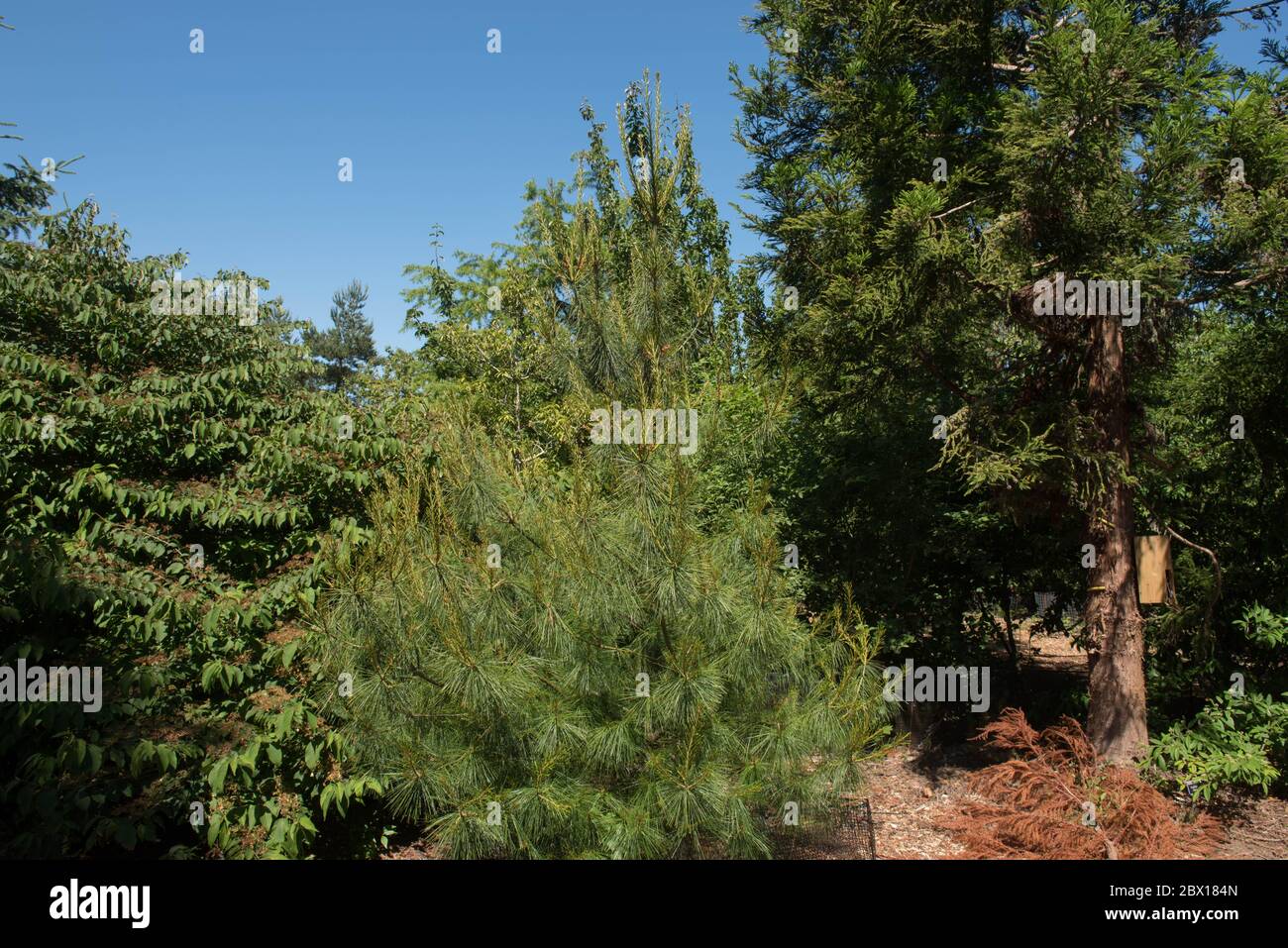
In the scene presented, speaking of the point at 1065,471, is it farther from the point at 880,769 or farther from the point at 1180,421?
the point at 880,769

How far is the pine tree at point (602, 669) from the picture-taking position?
422cm

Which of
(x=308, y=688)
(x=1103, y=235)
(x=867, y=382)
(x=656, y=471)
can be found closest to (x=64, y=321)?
(x=308, y=688)

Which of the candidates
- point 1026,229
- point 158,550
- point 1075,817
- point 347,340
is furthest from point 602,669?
point 347,340

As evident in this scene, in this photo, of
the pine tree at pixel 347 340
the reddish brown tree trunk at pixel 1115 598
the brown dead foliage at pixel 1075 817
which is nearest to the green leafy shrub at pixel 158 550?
the brown dead foliage at pixel 1075 817

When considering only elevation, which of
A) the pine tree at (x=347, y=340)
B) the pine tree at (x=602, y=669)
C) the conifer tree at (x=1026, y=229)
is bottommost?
the pine tree at (x=602, y=669)

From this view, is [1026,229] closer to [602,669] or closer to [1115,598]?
[1115,598]

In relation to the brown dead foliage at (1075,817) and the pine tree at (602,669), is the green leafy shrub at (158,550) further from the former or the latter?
the brown dead foliage at (1075,817)

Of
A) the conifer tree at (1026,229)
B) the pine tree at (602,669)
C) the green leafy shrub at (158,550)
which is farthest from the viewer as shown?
the conifer tree at (1026,229)

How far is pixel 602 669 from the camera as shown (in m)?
4.52

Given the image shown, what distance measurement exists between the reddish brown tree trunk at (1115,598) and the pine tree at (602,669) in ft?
8.62

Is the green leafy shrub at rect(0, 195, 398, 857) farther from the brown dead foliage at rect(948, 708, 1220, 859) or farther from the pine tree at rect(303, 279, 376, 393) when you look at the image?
the pine tree at rect(303, 279, 376, 393)

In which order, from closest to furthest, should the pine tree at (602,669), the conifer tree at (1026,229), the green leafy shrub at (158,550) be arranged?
the green leafy shrub at (158,550), the pine tree at (602,669), the conifer tree at (1026,229)

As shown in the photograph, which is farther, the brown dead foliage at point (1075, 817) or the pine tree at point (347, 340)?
the pine tree at point (347, 340)

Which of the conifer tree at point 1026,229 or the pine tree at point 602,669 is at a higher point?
the conifer tree at point 1026,229
